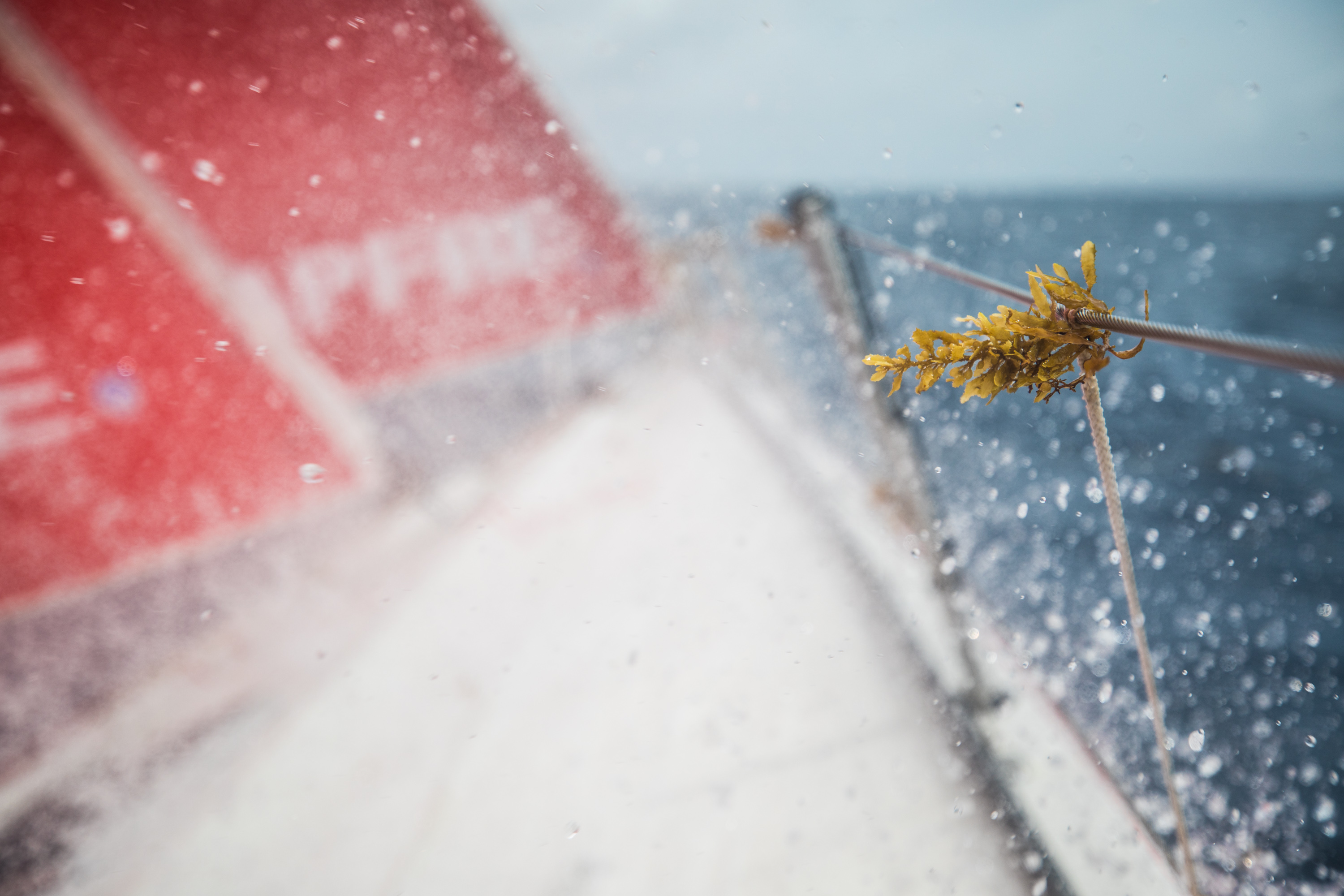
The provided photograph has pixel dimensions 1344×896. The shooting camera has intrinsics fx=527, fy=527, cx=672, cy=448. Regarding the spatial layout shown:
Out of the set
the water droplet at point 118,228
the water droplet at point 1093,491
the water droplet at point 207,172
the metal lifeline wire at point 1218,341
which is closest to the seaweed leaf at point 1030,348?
the metal lifeline wire at point 1218,341

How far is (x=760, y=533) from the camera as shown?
130 cm

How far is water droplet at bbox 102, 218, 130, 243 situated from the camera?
1.79 metres

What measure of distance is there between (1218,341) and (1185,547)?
530cm

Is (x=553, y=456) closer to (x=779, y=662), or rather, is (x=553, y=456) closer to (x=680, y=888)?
(x=779, y=662)

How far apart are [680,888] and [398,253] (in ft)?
8.60

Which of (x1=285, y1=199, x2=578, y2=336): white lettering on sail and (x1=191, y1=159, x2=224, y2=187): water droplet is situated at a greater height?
(x1=191, y1=159, x2=224, y2=187): water droplet

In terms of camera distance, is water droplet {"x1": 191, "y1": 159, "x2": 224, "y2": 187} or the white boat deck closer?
the white boat deck

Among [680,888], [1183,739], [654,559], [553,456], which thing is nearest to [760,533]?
[654,559]

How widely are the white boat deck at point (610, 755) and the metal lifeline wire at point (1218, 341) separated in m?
0.70

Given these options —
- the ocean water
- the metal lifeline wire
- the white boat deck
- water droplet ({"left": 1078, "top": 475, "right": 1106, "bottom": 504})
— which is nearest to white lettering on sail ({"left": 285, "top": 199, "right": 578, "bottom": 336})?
the ocean water

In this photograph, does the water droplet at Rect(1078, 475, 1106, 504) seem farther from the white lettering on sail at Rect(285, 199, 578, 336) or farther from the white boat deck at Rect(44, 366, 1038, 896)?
the white lettering on sail at Rect(285, 199, 578, 336)

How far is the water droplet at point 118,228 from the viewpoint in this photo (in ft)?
5.88

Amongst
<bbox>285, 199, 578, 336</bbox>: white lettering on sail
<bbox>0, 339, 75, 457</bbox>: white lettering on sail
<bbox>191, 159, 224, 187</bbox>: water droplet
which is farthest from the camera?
<bbox>285, 199, 578, 336</bbox>: white lettering on sail

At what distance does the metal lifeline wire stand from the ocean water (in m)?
0.02
